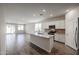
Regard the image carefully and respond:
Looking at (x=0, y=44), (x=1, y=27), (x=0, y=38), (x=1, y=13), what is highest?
(x=1, y=13)

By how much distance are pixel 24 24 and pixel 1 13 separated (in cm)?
143

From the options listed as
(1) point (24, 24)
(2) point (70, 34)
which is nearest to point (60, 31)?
(2) point (70, 34)

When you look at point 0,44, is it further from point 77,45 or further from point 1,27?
point 77,45

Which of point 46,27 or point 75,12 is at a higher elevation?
point 75,12

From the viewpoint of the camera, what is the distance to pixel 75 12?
352 centimetres

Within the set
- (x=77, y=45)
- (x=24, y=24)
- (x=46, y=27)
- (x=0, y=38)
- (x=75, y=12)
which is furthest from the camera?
(x=46, y=27)

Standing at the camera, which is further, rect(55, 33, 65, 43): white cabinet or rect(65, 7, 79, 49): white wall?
rect(55, 33, 65, 43): white cabinet

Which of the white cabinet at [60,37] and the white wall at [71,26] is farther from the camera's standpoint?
the white cabinet at [60,37]

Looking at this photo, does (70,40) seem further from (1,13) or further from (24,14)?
(1,13)

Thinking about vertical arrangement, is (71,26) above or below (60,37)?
above

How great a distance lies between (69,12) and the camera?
3617mm
